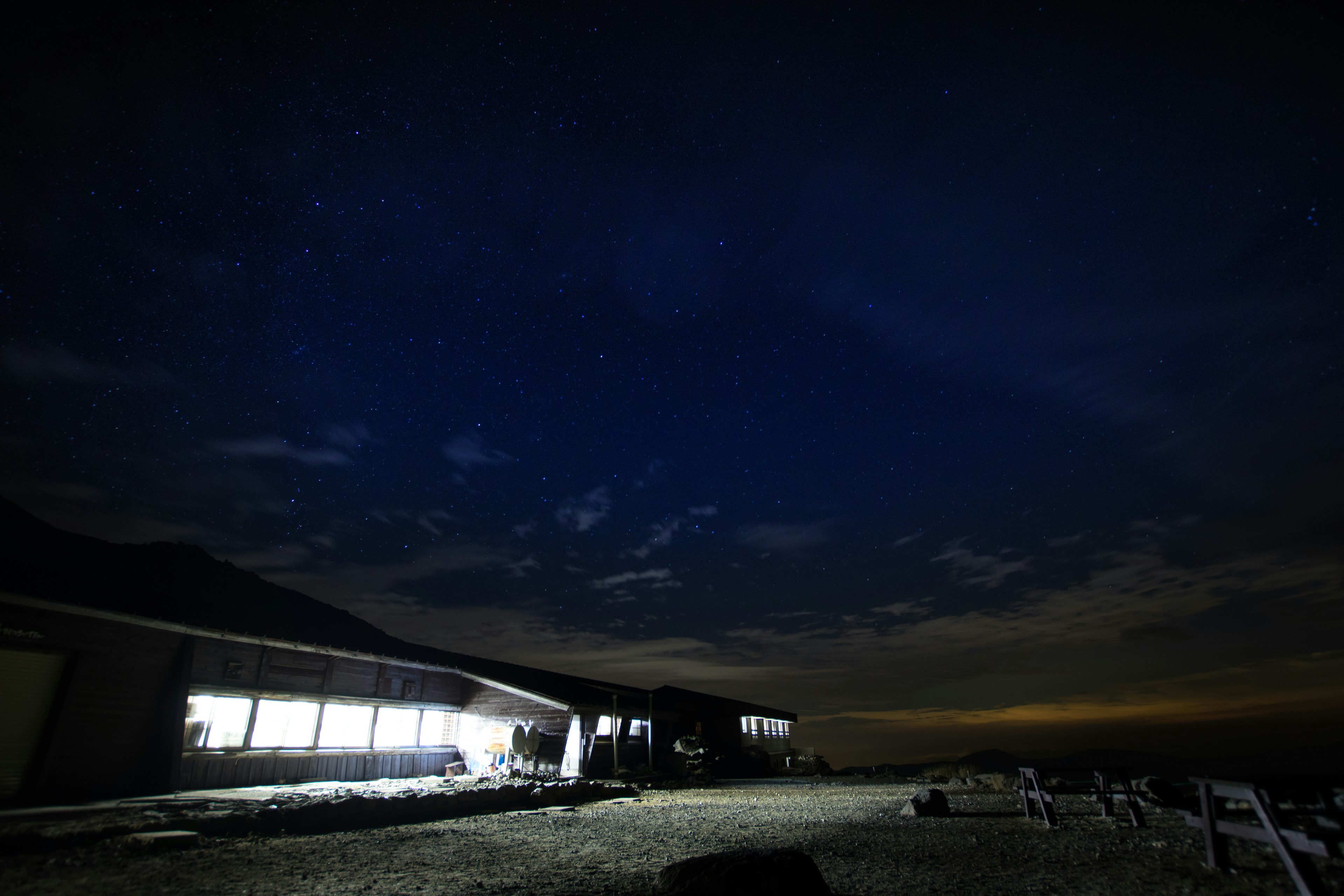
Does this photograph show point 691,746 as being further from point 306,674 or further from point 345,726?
point 306,674

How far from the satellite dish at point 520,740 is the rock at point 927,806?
1414 cm

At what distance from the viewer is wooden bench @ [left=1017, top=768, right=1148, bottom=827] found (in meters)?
11.9

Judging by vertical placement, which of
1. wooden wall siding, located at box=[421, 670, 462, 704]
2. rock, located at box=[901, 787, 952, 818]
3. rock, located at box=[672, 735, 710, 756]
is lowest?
rock, located at box=[901, 787, 952, 818]

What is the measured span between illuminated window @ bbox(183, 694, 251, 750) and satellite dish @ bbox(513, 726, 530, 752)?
371 inches

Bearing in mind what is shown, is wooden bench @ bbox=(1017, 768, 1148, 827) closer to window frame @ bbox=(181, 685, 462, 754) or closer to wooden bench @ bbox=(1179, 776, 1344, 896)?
wooden bench @ bbox=(1179, 776, 1344, 896)

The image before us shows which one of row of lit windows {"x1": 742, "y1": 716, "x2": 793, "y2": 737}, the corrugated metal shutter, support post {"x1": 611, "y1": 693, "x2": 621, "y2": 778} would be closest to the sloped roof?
row of lit windows {"x1": 742, "y1": 716, "x2": 793, "y2": 737}

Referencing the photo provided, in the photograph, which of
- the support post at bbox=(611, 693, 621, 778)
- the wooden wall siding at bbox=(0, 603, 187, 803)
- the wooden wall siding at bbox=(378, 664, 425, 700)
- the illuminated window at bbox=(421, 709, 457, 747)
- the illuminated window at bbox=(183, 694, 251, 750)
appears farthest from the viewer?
the support post at bbox=(611, 693, 621, 778)

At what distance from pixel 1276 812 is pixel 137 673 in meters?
20.5

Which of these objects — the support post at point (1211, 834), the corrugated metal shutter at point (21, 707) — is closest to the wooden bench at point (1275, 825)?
the support post at point (1211, 834)

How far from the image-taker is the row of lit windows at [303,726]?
15125 millimetres

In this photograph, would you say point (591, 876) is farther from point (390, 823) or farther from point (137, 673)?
point (137, 673)

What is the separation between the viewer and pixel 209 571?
62656 mm

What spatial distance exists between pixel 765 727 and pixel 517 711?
84.2 ft

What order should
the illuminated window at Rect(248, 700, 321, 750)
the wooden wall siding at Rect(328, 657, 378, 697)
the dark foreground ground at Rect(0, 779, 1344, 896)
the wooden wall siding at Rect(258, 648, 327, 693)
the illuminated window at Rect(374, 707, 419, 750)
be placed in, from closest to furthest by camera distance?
the dark foreground ground at Rect(0, 779, 1344, 896) < the illuminated window at Rect(248, 700, 321, 750) < the wooden wall siding at Rect(258, 648, 327, 693) < the wooden wall siding at Rect(328, 657, 378, 697) < the illuminated window at Rect(374, 707, 419, 750)
